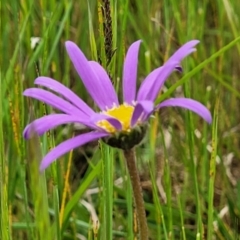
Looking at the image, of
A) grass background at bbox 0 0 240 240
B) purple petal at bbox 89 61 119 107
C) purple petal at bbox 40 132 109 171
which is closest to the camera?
purple petal at bbox 40 132 109 171

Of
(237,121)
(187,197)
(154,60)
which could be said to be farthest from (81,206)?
(237,121)

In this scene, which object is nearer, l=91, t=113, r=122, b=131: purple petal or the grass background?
l=91, t=113, r=122, b=131: purple petal

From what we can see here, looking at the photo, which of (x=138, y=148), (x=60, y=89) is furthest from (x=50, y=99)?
(x=138, y=148)

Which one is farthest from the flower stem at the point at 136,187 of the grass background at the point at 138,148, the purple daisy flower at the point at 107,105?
the grass background at the point at 138,148

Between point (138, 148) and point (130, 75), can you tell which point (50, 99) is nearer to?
point (130, 75)

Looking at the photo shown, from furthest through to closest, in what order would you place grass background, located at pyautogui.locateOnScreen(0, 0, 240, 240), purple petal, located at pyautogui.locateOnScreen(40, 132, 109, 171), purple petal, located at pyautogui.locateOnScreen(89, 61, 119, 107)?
1. grass background, located at pyautogui.locateOnScreen(0, 0, 240, 240)
2. purple petal, located at pyautogui.locateOnScreen(89, 61, 119, 107)
3. purple petal, located at pyautogui.locateOnScreen(40, 132, 109, 171)

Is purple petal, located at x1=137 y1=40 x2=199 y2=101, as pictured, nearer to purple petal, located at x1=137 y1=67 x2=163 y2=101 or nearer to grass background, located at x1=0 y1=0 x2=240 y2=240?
purple petal, located at x1=137 y1=67 x2=163 y2=101

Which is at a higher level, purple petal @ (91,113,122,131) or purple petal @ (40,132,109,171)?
purple petal @ (91,113,122,131)

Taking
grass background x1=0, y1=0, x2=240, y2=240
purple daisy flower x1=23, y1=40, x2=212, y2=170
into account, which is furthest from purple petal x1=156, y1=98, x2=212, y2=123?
Answer: grass background x1=0, y1=0, x2=240, y2=240
